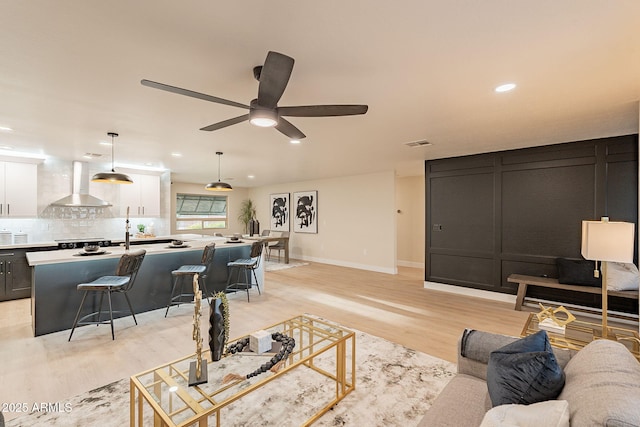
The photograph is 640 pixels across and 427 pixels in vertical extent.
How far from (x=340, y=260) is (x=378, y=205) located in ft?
6.39

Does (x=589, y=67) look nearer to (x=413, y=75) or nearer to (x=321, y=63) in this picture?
(x=413, y=75)

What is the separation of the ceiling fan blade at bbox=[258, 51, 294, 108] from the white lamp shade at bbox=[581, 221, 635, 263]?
8.12 feet

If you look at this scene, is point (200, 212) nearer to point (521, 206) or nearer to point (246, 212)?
point (246, 212)

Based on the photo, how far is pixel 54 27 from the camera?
66.7 inches

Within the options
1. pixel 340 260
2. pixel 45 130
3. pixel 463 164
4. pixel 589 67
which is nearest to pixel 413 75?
pixel 589 67

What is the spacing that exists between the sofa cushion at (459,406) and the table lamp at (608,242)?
138cm

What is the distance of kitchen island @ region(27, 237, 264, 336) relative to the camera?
3.29 m

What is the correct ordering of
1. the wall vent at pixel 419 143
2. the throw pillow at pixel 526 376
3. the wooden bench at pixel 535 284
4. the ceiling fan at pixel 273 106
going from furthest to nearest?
the wall vent at pixel 419 143 < the wooden bench at pixel 535 284 < the ceiling fan at pixel 273 106 < the throw pillow at pixel 526 376

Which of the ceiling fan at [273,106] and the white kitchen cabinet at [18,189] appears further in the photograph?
the white kitchen cabinet at [18,189]

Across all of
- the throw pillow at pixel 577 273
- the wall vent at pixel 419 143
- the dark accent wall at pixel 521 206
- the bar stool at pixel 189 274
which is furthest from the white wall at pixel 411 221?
the bar stool at pixel 189 274

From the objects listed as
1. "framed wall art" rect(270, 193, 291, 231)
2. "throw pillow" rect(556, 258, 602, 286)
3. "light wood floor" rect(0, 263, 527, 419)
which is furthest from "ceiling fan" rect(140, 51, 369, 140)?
"framed wall art" rect(270, 193, 291, 231)

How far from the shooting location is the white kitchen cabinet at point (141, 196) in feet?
21.5

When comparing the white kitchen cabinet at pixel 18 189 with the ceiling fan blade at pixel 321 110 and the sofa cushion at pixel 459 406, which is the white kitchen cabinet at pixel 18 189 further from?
the sofa cushion at pixel 459 406

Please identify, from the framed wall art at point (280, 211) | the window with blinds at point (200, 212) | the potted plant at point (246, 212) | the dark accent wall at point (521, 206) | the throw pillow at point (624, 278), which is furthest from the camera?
the potted plant at point (246, 212)
